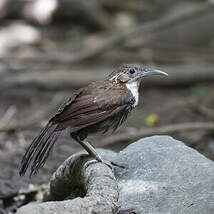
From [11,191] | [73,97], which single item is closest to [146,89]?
[11,191]

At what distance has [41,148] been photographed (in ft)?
14.5

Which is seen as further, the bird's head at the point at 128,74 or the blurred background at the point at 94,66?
the blurred background at the point at 94,66

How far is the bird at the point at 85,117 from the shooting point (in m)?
4.44

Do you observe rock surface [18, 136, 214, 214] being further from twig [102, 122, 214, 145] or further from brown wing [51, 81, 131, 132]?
twig [102, 122, 214, 145]

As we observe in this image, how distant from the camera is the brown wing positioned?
14.8 ft

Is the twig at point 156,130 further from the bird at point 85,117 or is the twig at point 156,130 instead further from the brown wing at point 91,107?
the brown wing at point 91,107

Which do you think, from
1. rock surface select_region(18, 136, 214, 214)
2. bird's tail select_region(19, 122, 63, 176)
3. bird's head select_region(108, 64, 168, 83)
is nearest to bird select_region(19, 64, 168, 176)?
bird's tail select_region(19, 122, 63, 176)

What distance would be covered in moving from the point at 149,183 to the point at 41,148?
0.92 metres

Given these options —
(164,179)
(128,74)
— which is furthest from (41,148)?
(128,74)

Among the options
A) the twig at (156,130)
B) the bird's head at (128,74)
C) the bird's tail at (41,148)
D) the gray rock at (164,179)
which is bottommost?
the twig at (156,130)

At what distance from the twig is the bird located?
9.88ft

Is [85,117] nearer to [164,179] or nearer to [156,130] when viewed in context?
[164,179]

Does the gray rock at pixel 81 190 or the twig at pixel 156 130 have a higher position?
the gray rock at pixel 81 190

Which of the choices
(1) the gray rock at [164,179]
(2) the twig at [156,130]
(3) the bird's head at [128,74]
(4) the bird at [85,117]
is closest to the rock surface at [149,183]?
(1) the gray rock at [164,179]
